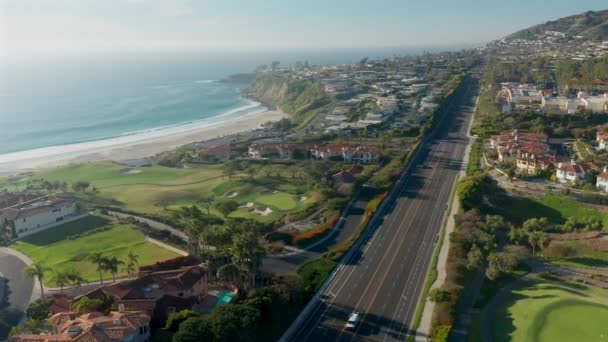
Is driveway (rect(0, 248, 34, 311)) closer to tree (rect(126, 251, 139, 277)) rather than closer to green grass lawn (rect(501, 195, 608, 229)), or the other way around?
tree (rect(126, 251, 139, 277))

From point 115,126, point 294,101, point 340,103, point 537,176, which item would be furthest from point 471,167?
point 115,126

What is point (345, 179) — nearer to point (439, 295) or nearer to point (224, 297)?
point (439, 295)

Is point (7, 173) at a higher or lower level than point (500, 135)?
lower

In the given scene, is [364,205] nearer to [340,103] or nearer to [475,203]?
[475,203]

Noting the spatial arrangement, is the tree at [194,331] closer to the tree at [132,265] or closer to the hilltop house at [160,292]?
the hilltop house at [160,292]

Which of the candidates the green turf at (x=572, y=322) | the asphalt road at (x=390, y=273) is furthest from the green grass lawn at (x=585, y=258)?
the asphalt road at (x=390, y=273)

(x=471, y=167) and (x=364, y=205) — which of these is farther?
(x=471, y=167)
